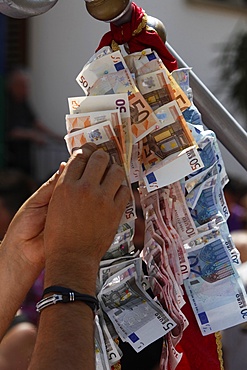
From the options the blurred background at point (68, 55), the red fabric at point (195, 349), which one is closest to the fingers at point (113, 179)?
the red fabric at point (195, 349)

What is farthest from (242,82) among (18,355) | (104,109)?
(104,109)

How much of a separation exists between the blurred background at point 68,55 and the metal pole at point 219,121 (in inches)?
138

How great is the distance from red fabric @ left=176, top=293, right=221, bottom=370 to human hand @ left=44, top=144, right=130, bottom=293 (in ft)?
0.82

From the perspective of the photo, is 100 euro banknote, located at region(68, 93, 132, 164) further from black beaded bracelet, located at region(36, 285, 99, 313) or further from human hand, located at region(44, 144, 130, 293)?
black beaded bracelet, located at region(36, 285, 99, 313)

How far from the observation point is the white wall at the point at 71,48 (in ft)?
16.9

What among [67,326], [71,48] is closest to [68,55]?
[71,48]

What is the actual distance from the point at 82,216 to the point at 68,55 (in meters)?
4.22

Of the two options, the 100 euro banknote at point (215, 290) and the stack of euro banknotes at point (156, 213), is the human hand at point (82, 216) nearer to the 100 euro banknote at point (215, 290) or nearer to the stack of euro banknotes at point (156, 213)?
the stack of euro banknotes at point (156, 213)

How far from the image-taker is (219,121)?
1456mm

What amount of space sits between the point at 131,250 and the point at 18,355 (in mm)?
571

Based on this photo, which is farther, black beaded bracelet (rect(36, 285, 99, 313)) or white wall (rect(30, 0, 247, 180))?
white wall (rect(30, 0, 247, 180))

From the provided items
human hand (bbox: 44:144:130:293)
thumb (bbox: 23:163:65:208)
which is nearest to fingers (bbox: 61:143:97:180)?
human hand (bbox: 44:144:130:293)

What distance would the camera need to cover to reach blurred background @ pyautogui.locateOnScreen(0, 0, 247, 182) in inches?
202

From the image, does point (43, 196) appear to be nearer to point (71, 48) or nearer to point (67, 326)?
point (67, 326)
